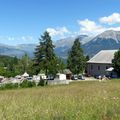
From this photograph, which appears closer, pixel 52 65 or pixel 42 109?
pixel 42 109

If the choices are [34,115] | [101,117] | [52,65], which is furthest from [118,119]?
[52,65]

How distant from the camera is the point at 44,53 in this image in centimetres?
8269

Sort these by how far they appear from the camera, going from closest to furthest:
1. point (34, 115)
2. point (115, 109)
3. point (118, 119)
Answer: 1. point (118, 119)
2. point (34, 115)
3. point (115, 109)

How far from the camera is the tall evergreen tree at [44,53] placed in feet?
269

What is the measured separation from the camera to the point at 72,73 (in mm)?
91938

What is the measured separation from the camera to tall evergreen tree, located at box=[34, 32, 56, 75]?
8212 cm

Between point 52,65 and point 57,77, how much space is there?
3727 millimetres

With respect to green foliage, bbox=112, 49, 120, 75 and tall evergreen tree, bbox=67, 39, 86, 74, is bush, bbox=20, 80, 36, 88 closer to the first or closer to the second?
green foliage, bbox=112, 49, 120, 75

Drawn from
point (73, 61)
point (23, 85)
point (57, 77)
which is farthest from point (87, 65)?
point (23, 85)

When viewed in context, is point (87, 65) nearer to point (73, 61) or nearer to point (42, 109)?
point (73, 61)

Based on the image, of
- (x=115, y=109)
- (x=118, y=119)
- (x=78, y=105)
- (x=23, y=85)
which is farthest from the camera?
(x=23, y=85)

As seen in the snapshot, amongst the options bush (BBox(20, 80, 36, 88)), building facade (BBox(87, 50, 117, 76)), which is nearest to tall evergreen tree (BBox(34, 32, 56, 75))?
building facade (BBox(87, 50, 117, 76))

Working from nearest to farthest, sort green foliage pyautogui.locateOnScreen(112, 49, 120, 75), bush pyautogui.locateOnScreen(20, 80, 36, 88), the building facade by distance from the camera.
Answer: bush pyautogui.locateOnScreen(20, 80, 36, 88)
green foliage pyautogui.locateOnScreen(112, 49, 120, 75)
the building facade

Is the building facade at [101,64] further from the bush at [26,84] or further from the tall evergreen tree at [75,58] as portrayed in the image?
the bush at [26,84]
